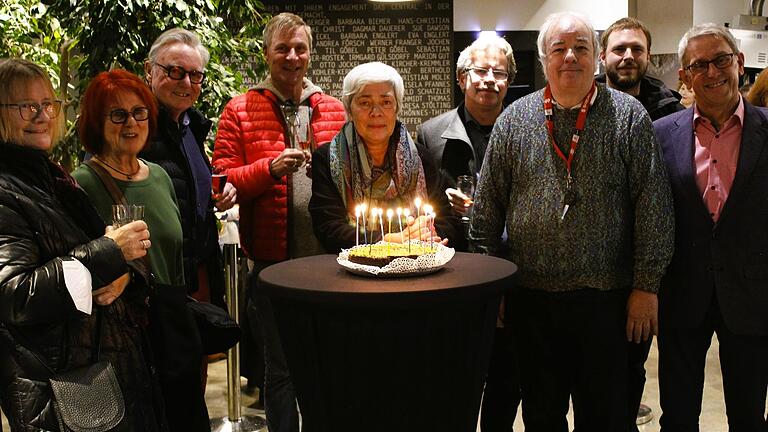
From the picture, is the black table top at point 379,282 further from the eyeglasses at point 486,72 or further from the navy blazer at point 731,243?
the eyeglasses at point 486,72

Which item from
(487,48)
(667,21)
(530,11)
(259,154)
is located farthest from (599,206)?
(530,11)

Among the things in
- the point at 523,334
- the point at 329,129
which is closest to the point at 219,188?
the point at 329,129

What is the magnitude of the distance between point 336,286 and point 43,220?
860 millimetres

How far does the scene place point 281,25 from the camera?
11.7 feet

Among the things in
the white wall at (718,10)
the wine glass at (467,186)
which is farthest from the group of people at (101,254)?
the white wall at (718,10)

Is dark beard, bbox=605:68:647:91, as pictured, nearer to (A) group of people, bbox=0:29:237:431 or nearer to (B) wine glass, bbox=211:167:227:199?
(B) wine glass, bbox=211:167:227:199

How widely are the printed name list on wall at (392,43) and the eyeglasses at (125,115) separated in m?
4.75

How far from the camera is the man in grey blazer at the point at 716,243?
2.84m

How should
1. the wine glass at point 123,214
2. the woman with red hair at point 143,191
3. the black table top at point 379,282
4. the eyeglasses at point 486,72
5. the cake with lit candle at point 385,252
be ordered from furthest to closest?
the eyeglasses at point 486,72 → the woman with red hair at point 143,191 → the cake with lit candle at point 385,252 → the wine glass at point 123,214 → the black table top at point 379,282

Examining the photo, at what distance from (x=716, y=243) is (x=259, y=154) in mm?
1937

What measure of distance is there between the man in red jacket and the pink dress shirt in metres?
1.60

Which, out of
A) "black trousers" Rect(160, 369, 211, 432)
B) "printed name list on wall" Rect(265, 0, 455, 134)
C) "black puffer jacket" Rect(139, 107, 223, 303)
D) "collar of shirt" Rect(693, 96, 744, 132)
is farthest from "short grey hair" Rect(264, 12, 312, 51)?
"printed name list on wall" Rect(265, 0, 455, 134)

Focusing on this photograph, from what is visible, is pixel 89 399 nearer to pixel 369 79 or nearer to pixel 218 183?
pixel 218 183

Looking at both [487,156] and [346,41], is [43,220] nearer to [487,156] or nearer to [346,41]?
[487,156]
